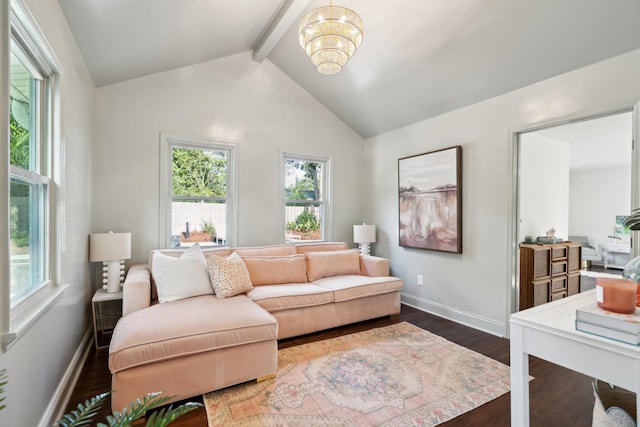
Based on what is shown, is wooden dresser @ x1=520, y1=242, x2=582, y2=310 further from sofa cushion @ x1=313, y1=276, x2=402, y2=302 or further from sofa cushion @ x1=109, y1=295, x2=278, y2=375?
sofa cushion @ x1=109, y1=295, x2=278, y2=375

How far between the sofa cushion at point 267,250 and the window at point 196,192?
1.37 feet

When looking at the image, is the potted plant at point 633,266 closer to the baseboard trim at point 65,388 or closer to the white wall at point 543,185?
the white wall at point 543,185

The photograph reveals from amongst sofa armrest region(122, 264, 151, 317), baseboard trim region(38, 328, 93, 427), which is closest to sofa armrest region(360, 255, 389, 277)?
sofa armrest region(122, 264, 151, 317)

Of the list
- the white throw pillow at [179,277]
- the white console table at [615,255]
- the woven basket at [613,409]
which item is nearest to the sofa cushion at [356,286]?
the white throw pillow at [179,277]

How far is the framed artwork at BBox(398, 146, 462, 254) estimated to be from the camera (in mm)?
3361

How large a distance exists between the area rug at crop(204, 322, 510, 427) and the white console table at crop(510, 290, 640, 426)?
71 cm

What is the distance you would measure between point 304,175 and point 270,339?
262 centimetres

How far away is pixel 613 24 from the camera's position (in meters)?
2.09

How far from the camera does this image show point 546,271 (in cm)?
350

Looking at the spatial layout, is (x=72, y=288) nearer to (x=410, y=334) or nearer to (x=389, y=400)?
(x=389, y=400)

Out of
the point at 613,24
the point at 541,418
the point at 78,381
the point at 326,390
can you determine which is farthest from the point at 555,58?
the point at 78,381

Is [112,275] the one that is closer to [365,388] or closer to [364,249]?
[365,388]

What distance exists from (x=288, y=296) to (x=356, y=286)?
0.76 meters

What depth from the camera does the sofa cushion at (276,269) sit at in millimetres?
3186
